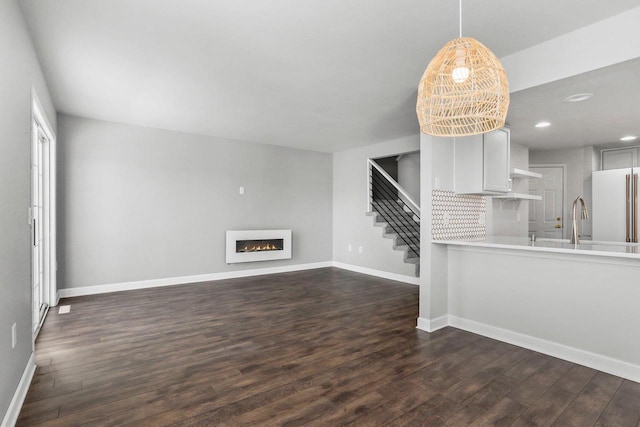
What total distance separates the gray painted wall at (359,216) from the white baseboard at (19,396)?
16.2 ft

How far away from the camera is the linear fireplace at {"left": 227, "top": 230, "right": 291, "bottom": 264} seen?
5.98 meters

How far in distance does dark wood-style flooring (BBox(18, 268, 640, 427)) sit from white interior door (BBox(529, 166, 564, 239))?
3589 millimetres

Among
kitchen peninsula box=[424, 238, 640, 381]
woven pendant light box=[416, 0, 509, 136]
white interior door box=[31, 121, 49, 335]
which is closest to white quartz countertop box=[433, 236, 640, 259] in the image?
kitchen peninsula box=[424, 238, 640, 381]

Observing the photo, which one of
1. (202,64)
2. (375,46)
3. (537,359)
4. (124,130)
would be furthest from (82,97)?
(537,359)

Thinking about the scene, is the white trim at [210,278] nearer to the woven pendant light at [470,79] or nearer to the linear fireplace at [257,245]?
the linear fireplace at [257,245]

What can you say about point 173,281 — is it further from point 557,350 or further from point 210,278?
point 557,350

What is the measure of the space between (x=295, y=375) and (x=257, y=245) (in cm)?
404

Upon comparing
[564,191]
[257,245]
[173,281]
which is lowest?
[173,281]

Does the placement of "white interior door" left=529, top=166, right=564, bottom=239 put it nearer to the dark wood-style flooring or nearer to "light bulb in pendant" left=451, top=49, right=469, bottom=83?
the dark wood-style flooring

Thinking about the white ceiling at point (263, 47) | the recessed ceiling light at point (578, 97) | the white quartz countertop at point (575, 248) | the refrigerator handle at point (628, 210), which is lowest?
the white quartz countertop at point (575, 248)

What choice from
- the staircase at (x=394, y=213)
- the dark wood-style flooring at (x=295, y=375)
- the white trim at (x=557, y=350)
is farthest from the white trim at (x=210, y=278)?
the white trim at (x=557, y=350)

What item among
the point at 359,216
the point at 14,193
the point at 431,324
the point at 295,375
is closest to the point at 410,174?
the point at 359,216

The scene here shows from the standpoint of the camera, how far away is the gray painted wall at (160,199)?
472 cm

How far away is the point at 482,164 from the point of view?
357 cm
